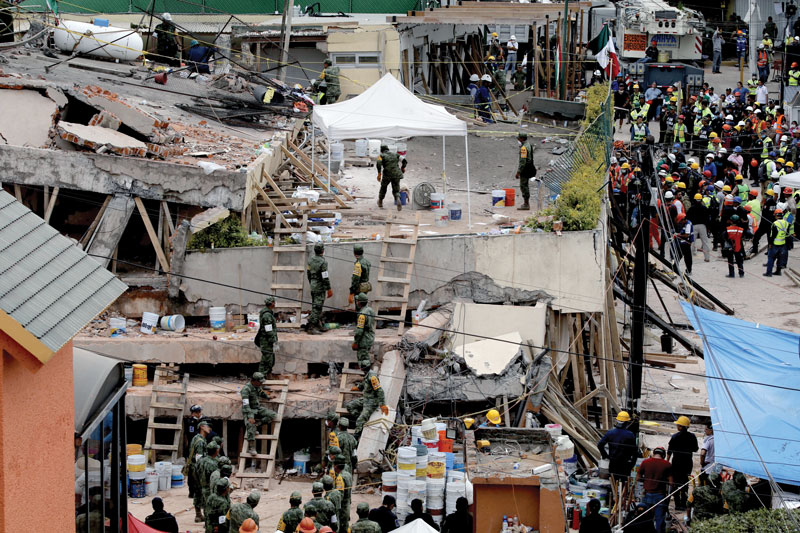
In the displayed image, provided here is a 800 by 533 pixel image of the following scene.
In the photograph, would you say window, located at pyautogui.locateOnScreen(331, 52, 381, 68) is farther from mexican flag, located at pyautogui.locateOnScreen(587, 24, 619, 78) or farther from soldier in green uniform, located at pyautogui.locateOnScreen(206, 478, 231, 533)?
soldier in green uniform, located at pyautogui.locateOnScreen(206, 478, 231, 533)

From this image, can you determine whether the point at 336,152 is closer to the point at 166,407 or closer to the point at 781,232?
the point at 781,232

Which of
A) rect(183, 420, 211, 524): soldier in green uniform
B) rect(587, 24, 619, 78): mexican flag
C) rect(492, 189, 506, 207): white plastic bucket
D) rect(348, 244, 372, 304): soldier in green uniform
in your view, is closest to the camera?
rect(183, 420, 211, 524): soldier in green uniform

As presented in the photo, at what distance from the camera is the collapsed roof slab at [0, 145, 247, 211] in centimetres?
1958

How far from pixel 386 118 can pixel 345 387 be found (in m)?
5.72

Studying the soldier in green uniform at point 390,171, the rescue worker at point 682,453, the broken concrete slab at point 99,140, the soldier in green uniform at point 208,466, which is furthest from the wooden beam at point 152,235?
the rescue worker at point 682,453

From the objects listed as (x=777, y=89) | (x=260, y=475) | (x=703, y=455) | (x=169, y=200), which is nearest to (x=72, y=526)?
(x=260, y=475)

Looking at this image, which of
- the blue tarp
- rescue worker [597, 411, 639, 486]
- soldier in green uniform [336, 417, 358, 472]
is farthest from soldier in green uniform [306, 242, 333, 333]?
the blue tarp

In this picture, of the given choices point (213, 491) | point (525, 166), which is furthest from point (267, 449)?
point (525, 166)

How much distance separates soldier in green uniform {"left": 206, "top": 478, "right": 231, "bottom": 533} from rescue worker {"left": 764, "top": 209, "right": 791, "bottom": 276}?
14.1 m

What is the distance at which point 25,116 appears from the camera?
68.8ft

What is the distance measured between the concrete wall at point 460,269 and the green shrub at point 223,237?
0.16 metres

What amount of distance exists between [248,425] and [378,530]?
4.85m

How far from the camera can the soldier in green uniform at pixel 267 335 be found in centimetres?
1786

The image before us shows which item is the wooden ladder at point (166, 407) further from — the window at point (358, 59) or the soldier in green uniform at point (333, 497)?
the window at point (358, 59)
